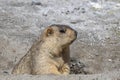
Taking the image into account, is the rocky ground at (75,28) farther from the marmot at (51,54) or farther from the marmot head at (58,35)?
the marmot head at (58,35)

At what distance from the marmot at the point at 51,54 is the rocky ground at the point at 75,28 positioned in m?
1.19

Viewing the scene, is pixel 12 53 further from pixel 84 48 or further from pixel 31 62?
pixel 31 62

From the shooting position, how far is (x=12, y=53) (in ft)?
33.4

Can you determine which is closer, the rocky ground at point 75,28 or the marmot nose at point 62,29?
the marmot nose at point 62,29

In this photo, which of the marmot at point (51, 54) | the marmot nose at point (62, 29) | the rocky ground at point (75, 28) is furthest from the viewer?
the rocky ground at point (75, 28)

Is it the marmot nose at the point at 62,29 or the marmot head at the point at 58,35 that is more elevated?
the marmot nose at the point at 62,29

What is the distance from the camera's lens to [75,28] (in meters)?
11.2

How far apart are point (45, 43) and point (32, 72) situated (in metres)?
0.50

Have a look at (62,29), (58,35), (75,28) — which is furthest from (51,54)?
(75,28)

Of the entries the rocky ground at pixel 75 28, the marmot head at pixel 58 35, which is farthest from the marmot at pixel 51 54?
the rocky ground at pixel 75 28

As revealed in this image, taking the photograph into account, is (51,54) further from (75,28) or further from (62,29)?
(75,28)

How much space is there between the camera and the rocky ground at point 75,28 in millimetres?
10047

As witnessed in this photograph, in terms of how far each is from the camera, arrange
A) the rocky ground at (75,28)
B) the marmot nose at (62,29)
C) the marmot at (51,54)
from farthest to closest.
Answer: the rocky ground at (75,28)
the marmot nose at (62,29)
the marmot at (51,54)

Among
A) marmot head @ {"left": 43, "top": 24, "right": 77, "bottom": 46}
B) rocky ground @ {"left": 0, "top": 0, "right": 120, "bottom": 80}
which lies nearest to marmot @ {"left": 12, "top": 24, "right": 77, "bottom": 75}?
marmot head @ {"left": 43, "top": 24, "right": 77, "bottom": 46}
